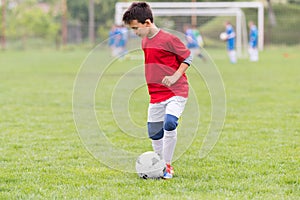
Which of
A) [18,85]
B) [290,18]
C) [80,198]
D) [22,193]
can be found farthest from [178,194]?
[290,18]

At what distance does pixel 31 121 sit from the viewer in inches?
362

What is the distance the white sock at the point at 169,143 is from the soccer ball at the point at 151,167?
0.22ft

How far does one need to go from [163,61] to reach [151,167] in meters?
0.92

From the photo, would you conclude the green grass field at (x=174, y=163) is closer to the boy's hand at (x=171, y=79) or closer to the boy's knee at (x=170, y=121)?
the boy's knee at (x=170, y=121)

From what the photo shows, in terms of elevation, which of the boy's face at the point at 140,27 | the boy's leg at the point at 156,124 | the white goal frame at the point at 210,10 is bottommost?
the white goal frame at the point at 210,10

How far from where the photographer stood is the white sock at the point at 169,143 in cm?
537

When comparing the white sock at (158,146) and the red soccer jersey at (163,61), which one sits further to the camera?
the white sock at (158,146)

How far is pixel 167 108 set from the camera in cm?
531

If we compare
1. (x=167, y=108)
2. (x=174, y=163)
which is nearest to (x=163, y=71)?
(x=167, y=108)

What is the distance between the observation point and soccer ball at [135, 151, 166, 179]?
209 inches

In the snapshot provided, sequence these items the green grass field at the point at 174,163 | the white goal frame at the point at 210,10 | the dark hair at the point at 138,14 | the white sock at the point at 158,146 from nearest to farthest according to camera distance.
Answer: the green grass field at the point at 174,163, the dark hair at the point at 138,14, the white sock at the point at 158,146, the white goal frame at the point at 210,10

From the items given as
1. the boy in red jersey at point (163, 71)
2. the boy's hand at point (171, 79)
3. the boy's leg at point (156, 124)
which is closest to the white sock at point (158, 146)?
the boy's leg at point (156, 124)

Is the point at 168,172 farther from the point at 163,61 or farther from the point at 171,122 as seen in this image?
the point at 163,61

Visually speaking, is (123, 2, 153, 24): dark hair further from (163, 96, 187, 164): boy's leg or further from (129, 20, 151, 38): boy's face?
(163, 96, 187, 164): boy's leg
